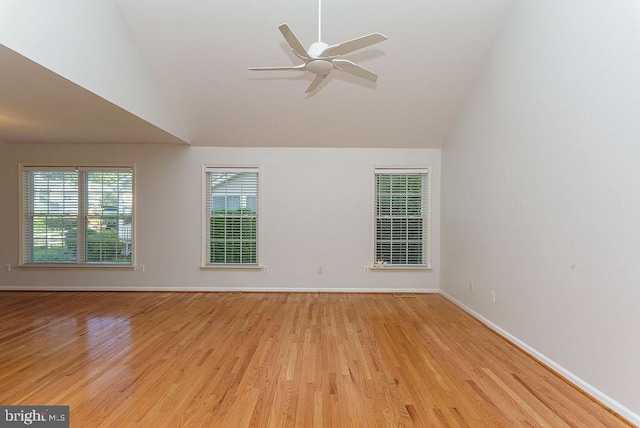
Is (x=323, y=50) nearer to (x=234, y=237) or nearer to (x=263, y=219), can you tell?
(x=263, y=219)

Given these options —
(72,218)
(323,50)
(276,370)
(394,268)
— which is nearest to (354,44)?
(323,50)

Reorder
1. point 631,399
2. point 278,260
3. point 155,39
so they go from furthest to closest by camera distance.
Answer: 1. point 278,260
2. point 155,39
3. point 631,399

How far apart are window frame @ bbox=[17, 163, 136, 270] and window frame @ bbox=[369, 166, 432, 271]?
3.93 m

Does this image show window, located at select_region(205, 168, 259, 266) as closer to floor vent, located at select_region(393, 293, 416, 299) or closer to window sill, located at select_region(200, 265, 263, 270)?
window sill, located at select_region(200, 265, 263, 270)

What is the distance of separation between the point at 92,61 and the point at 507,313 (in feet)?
Result: 15.6

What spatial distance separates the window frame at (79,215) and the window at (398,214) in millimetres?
4067

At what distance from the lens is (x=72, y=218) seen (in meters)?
5.91

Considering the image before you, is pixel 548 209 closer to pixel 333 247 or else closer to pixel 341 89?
pixel 341 89

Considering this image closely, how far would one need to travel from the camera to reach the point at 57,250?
592 centimetres

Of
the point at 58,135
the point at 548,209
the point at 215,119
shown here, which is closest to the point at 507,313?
the point at 548,209

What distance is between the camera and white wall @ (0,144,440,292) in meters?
5.82

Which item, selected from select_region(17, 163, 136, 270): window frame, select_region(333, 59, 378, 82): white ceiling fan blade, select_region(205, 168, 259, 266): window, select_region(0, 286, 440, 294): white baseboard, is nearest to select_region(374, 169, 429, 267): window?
select_region(0, 286, 440, 294): white baseboard

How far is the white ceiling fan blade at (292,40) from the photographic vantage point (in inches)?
95.7

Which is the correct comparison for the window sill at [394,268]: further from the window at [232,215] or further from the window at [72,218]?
the window at [72,218]
